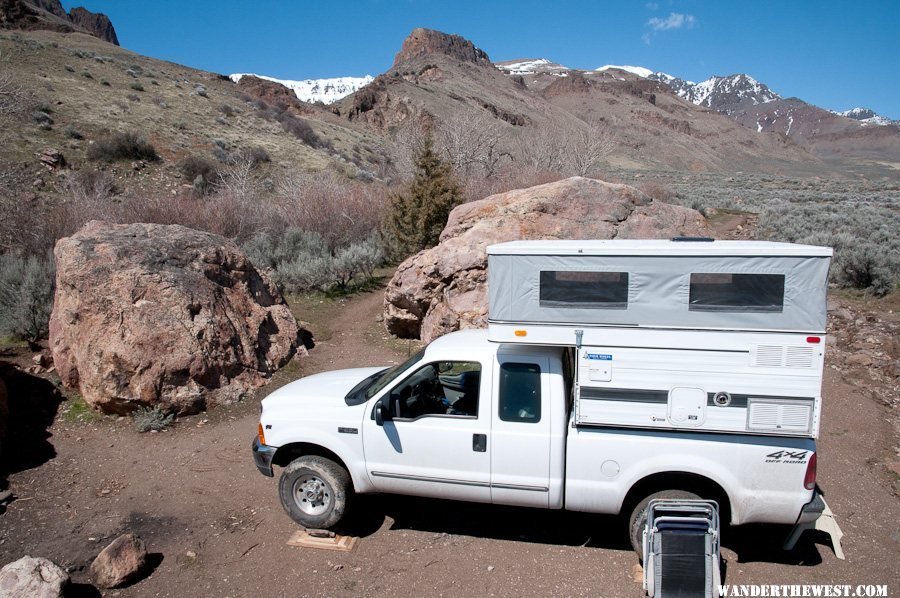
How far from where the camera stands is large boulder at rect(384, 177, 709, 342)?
11.3 m

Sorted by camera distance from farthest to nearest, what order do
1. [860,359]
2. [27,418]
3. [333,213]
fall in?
[333,213] < [860,359] < [27,418]

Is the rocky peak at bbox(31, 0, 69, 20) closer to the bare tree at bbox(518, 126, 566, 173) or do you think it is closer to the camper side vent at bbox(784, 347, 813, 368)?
the bare tree at bbox(518, 126, 566, 173)

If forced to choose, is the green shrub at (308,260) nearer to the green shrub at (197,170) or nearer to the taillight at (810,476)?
→ the taillight at (810,476)

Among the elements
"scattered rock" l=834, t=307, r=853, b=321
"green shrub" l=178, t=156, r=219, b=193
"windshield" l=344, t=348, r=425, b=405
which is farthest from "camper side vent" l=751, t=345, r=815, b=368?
"green shrub" l=178, t=156, r=219, b=193

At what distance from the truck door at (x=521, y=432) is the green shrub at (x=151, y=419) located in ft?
17.5

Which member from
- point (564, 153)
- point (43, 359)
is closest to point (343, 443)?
point (43, 359)

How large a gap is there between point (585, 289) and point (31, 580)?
186 inches

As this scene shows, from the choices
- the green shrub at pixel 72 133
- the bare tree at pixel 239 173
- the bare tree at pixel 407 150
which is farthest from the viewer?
the bare tree at pixel 407 150

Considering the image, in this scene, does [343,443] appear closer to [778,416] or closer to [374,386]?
[374,386]

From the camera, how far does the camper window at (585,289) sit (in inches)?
176

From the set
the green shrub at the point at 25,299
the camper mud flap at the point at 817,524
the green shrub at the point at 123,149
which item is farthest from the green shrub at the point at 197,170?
the camper mud flap at the point at 817,524

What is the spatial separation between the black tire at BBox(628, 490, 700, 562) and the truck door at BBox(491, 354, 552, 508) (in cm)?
71

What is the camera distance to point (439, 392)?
5.42 metres

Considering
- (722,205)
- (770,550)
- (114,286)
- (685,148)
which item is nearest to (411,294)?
(114,286)
